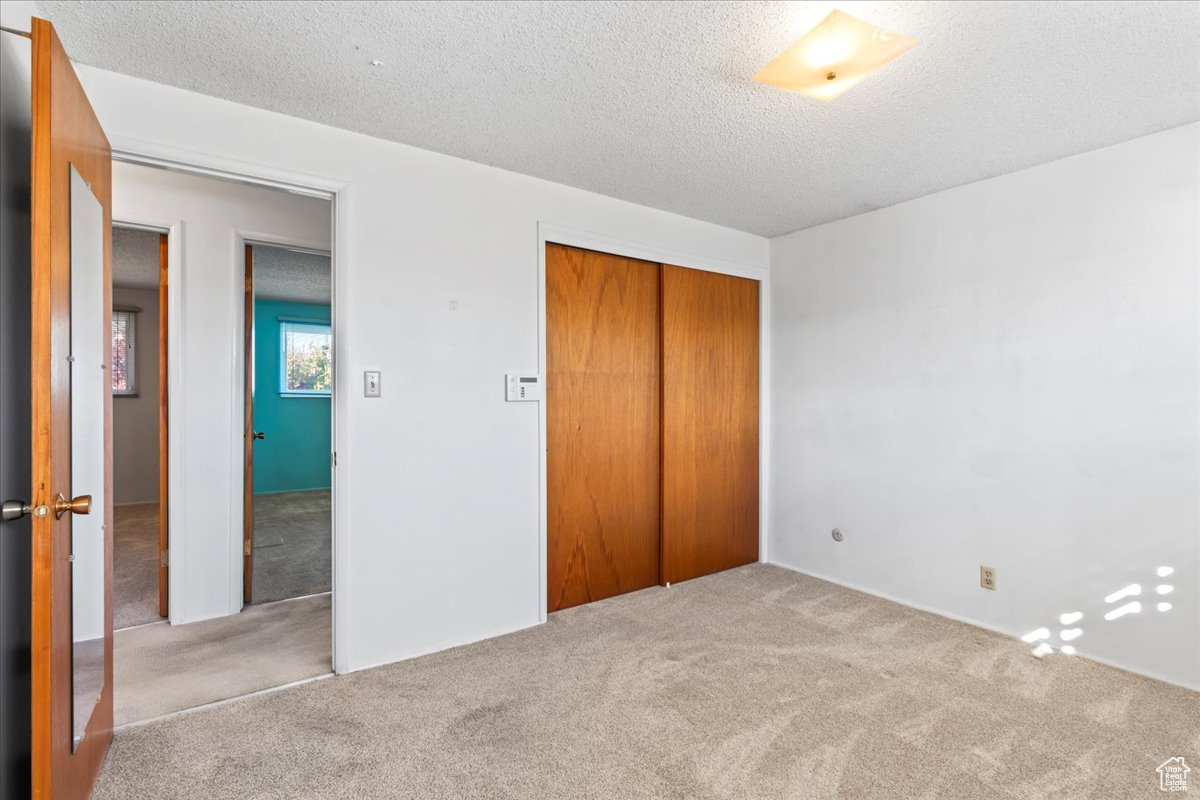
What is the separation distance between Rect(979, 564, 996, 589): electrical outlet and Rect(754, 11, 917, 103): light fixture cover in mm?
2373

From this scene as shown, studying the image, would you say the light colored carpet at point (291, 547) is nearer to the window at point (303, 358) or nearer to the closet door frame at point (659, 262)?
the window at point (303, 358)

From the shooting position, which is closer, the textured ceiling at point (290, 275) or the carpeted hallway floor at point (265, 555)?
the carpeted hallway floor at point (265, 555)

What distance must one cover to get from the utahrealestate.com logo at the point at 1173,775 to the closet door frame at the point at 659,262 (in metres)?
2.27

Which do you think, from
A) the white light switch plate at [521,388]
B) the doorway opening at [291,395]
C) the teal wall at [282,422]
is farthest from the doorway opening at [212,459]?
the teal wall at [282,422]

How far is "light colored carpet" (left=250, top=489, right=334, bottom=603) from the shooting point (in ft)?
11.7

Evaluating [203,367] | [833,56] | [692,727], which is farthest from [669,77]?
[203,367]

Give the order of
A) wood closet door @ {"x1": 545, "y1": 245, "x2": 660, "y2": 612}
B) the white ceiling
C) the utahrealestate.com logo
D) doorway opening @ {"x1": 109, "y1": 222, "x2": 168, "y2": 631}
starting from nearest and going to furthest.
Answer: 1. the utahrealestate.com logo
2. wood closet door @ {"x1": 545, "y1": 245, "x2": 660, "y2": 612}
3. the white ceiling
4. doorway opening @ {"x1": 109, "y1": 222, "x2": 168, "y2": 631}

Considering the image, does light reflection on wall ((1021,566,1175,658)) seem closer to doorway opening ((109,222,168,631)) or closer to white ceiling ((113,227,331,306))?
white ceiling ((113,227,331,306))

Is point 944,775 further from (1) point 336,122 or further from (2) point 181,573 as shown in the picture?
(2) point 181,573

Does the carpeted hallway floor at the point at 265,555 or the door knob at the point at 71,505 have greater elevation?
the door knob at the point at 71,505

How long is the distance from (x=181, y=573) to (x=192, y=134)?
207 cm

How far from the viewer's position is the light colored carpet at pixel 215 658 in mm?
2248

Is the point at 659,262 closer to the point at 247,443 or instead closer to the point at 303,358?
the point at 247,443

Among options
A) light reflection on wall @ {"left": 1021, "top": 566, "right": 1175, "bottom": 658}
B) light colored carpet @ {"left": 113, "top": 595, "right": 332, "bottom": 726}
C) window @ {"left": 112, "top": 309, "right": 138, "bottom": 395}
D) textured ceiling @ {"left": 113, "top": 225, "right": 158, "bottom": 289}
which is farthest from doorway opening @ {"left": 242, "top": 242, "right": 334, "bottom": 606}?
light reflection on wall @ {"left": 1021, "top": 566, "right": 1175, "bottom": 658}
